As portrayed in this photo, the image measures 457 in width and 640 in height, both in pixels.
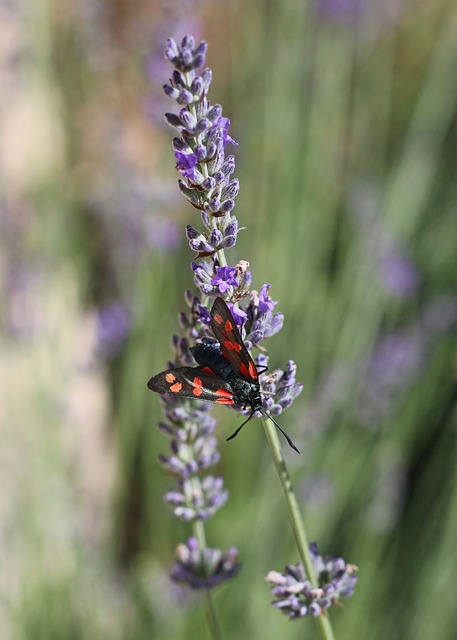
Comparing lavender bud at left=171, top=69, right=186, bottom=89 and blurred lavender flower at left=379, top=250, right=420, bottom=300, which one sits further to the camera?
blurred lavender flower at left=379, top=250, right=420, bottom=300

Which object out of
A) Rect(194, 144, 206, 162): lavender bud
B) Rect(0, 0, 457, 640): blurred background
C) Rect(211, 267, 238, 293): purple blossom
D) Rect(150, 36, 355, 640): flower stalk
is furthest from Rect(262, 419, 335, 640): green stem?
Rect(0, 0, 457, 640): blurred background

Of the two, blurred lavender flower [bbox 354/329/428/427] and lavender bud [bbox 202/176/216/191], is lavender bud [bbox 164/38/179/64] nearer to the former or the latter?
lavender bud [bbox 202/176/216/191]

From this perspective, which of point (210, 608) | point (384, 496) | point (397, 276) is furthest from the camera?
point (397, 276)

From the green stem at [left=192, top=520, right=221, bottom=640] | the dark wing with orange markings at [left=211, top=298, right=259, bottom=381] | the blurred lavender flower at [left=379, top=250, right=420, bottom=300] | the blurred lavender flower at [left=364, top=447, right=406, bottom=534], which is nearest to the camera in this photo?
the dark wing with orange markings at [left=211, top=298, right=259, bottom=381]

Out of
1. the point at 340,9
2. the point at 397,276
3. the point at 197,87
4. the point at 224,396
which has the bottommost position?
the point at 224,396

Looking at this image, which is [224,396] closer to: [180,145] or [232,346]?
[232,346]

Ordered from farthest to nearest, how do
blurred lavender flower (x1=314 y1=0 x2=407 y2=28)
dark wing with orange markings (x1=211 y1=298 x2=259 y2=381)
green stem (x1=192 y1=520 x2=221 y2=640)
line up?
blurred lavender flower (x1=314 y1=0 x2=407 y2=28) → green stem (x1=192 y1=520 x2=221 y2=640) → dark wing with orange markings (x1=211 y1=298 x2=259 y2=381)

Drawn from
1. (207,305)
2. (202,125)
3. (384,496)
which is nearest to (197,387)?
(207,305)
